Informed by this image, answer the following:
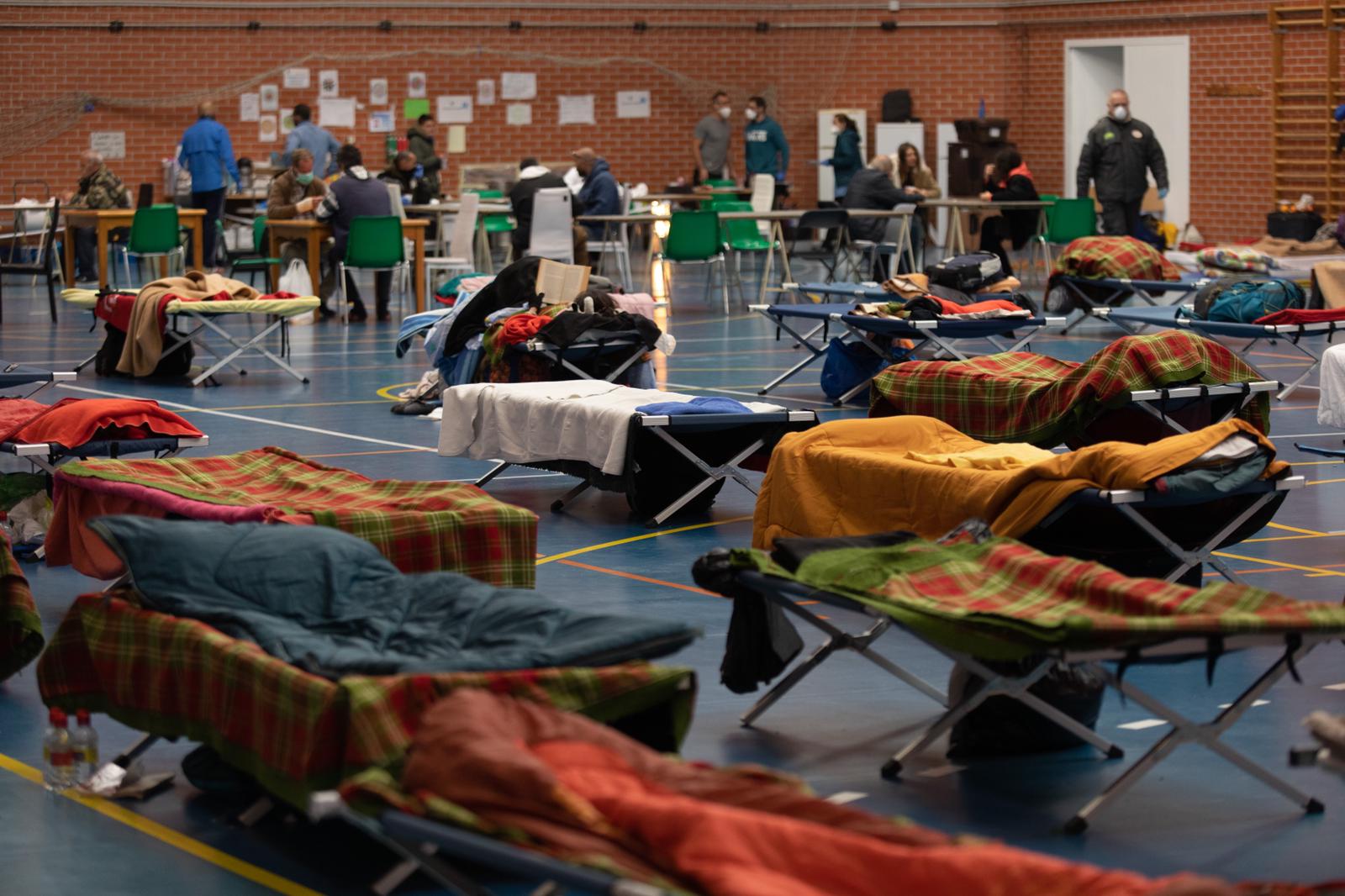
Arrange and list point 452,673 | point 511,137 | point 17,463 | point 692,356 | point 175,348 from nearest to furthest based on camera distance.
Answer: point 452,673, point 17,463, point 175,348, point 692,356, point 511,137

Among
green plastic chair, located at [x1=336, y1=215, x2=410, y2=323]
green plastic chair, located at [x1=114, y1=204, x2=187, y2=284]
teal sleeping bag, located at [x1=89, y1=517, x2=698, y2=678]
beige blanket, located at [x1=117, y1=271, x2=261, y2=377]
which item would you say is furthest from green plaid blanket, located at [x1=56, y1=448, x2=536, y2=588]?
green plastic chair, located at [x1=114, y1=204, x2=187, y2=284]

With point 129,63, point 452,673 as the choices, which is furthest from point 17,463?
point 129,63

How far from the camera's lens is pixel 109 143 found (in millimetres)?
22109

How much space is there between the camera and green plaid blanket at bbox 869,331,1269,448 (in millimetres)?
7816

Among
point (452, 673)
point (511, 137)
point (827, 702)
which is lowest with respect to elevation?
point (827, 702)

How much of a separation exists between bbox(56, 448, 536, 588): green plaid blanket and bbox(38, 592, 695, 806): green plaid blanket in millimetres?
925

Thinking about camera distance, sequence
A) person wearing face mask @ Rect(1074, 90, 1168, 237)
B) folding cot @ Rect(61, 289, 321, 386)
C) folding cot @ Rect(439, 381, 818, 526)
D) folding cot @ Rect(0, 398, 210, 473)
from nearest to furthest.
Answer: folding cot @ Rect(0, 398, 210, 473) < folding cot @ Rect(439, 381, 818, 526) < folding cot @ Rect(61, 289, 321, 386) < person wearing face mask @ Rect(1074, 90, 1168, 237)

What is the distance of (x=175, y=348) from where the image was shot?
1234 centimetres

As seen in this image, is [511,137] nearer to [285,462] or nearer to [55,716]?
[285,462]

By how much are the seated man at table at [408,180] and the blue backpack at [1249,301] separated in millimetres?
9060

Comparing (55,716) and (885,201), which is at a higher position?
(885,201)

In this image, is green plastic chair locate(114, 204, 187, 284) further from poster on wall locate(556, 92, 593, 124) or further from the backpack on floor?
poster on wall locate(556, 92, 593, 124)

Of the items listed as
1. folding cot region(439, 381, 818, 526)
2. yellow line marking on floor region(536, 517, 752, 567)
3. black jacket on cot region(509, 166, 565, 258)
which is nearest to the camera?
yellow line marking on floor region(536, 517, 752, 567)

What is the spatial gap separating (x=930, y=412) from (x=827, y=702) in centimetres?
323
